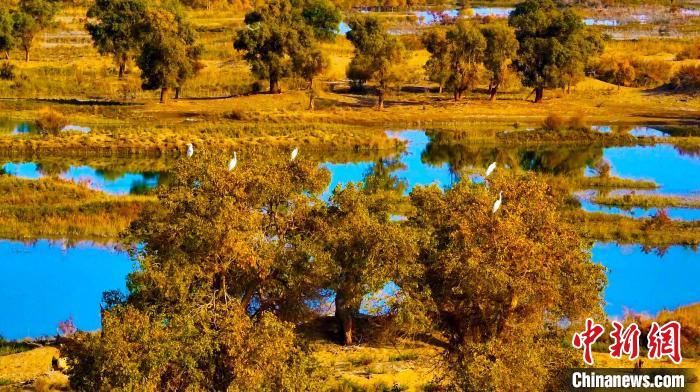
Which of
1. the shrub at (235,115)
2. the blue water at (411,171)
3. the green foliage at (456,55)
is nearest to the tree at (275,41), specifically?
the shrub at (235,115)

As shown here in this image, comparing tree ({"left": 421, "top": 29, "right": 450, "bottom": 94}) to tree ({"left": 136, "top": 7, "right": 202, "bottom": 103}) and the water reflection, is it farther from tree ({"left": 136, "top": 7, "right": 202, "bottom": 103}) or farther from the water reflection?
tree ({"left": 136, "top": 7, "right": 202, "bottom": 103})

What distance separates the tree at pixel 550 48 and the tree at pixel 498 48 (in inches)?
39.6

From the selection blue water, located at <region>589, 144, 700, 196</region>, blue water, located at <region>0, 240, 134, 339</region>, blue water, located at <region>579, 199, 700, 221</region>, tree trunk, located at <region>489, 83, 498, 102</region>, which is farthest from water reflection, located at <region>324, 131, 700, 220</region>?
blue water, located at <region>0, 240, 134, 339</region>

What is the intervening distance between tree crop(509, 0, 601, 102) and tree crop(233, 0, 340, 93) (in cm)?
1569

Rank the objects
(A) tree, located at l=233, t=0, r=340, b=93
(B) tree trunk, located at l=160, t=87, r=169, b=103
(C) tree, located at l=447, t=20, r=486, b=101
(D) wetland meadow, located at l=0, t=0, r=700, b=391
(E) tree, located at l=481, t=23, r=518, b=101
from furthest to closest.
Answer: (E) tree, located at l=481, t=23, r=518, b=101 → (C) tree, located at l=447, t=20, r=486, b=101 → (A) tree, located at l=233, t=0, r=340, b=93 → (B) tree trunk, located at l=160, t=87, r=169, b=103 → (D) wetland meadow, located at l=0, t=0, r=700, b=391

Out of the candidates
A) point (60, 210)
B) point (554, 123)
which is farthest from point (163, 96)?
point (60, 210)

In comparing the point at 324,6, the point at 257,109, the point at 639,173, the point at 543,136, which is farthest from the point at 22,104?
the point at 639,173

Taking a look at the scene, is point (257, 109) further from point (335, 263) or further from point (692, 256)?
point (335, 263)

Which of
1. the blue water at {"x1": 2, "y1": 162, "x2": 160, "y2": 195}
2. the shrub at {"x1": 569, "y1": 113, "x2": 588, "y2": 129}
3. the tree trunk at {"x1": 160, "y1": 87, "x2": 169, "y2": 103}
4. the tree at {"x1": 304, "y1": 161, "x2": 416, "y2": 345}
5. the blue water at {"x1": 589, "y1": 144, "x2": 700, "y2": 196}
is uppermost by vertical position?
the tree trunk at {"x1": 160, "y1": 87, "x2": 169, "y2": 103}

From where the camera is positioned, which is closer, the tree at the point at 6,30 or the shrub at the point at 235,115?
the shrub at the point at 235,115

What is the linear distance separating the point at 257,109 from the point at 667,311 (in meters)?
42.5

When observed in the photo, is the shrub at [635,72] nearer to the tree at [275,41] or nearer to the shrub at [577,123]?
the shrub at [577,123]

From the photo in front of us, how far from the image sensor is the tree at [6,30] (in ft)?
245

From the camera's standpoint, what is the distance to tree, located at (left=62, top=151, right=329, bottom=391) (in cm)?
1606
